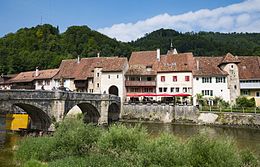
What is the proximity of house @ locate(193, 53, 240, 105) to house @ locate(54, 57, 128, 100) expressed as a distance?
14272 mm

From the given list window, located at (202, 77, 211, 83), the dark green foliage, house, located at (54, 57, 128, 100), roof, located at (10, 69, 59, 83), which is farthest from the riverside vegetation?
Answer: roof, located at (10, 69, 59, 83)

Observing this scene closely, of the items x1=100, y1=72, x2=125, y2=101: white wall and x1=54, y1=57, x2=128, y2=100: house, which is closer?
x1=100, y1=72, x2=125, y2=101: white wall

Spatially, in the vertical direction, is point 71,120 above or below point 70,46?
below

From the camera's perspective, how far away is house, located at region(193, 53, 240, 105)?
47406 mm

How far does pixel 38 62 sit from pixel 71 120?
235 feet

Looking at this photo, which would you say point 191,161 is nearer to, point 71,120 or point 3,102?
point 71,120

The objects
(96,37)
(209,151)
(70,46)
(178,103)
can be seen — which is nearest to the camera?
(209,151)

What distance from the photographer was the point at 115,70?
5212 centimetres

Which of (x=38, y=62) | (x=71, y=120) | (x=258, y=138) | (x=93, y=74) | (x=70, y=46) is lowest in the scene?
(x=258, y=138)

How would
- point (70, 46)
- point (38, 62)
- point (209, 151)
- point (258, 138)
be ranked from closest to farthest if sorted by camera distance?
point (209, 151), point (258, 138), point (38, 62), point (70, 46)

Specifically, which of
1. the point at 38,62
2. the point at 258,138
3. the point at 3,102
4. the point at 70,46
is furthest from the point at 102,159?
the point at 70,46

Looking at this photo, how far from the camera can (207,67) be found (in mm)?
50469

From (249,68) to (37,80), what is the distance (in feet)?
148

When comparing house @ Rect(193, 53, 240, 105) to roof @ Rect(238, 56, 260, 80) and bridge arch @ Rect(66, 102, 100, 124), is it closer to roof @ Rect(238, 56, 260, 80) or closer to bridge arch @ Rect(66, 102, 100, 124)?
roof @ Rect(238, 56, 260, 80)
